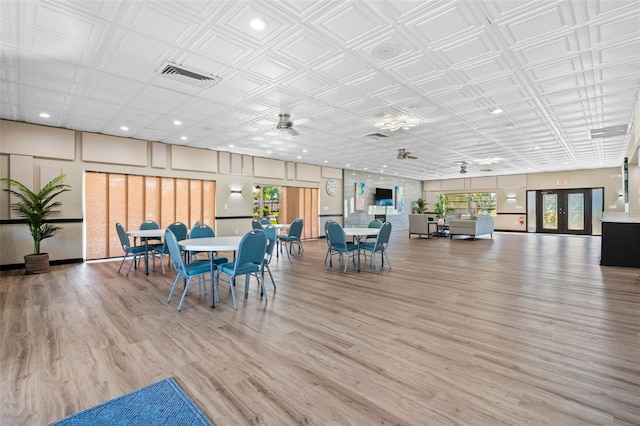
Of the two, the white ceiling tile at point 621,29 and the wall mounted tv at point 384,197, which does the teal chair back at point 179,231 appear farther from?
the wall mounted tv at point 384,197

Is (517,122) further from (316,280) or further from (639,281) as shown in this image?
(316,280)

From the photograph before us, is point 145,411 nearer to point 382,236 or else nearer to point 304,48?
point 304,48

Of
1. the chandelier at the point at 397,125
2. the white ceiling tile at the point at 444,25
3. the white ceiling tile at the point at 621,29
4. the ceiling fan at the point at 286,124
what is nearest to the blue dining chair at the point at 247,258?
the ceiling fan at the point at 286,124

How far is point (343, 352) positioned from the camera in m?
2.53

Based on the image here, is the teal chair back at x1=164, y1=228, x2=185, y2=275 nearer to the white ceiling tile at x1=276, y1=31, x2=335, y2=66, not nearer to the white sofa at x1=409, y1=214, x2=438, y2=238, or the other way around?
the white ceiling tile at x1=276, y1=31, x2=335, y2=66

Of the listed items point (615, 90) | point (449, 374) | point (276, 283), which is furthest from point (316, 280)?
point (615, 90)

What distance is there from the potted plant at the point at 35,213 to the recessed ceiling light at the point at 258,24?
19.8 ft

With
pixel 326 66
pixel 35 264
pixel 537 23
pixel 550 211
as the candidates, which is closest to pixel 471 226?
pixel 550 211

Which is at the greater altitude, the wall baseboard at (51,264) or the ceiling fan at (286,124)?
the ceiling fan at (286,124)

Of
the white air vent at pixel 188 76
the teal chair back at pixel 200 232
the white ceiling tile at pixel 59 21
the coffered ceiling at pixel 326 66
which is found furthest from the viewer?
the teal chair back at pixel 200 232

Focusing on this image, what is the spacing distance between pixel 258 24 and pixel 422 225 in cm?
1085

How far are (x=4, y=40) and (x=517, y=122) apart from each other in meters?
8.36

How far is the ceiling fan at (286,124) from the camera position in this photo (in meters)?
5.66

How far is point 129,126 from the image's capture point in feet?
22.0
